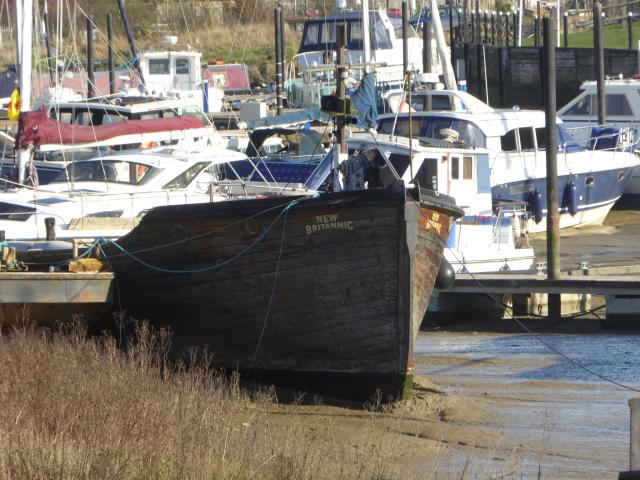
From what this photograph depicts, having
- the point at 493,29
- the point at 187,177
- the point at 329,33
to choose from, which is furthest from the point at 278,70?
the point at 493,29

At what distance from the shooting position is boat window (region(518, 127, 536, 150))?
23203mm

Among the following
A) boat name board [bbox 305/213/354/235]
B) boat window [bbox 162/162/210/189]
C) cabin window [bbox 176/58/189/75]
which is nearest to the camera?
boat name board [bbox 305/213/354/235]

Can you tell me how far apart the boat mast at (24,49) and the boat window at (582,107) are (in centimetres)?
1594

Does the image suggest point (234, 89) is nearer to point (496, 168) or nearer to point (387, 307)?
point (496, 168)

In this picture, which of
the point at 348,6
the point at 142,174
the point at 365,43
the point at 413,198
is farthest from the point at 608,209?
the point at 348,6

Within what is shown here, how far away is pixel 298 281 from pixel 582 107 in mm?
19245

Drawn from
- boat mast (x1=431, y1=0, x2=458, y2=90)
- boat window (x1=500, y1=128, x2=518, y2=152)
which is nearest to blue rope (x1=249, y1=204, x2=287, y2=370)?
boat window (x1=500, y1=128, x2=518, y2=152)

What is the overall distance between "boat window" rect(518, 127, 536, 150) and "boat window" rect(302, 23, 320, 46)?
19393 millimetres

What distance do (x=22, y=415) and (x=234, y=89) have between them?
114 ft

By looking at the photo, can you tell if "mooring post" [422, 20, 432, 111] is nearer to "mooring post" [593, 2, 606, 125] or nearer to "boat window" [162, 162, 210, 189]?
"mooring post" [593, 2, 606, 125]

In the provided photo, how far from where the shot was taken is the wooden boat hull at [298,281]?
11156mm

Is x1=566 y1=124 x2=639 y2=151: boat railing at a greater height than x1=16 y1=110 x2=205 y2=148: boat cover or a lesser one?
lesser

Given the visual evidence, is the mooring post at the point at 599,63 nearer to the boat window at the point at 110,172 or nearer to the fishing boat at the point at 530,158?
the fishing boat at the point at 530,158

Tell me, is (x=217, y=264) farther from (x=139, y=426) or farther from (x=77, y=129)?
(x=77, y=129)
